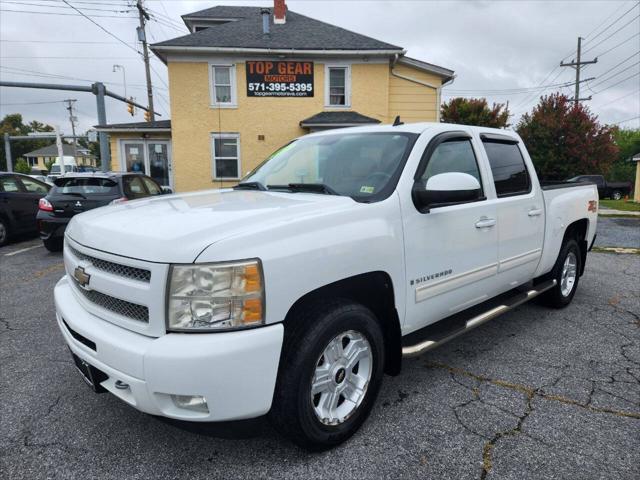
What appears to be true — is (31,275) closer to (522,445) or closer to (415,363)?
(415,363)

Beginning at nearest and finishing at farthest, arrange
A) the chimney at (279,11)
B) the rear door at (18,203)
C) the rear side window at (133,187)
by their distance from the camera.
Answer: the rear side window at (133,187), the rear door at (18,203), the chimney at (279,11)

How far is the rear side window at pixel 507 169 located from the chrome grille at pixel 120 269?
2.78 meters

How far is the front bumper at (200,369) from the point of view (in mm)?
1863

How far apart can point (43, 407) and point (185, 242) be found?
186cm

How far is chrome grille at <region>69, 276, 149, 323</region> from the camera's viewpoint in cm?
204

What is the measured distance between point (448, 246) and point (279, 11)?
55.7 ft

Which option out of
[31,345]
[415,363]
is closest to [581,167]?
[415,363]

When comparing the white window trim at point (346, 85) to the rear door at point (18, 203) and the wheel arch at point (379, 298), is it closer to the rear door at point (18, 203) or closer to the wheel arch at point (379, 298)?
the rear door at point (18, 203)

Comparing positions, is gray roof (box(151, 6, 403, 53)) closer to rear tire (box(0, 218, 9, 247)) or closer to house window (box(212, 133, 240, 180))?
house window (box(212, 133, 240, 180))

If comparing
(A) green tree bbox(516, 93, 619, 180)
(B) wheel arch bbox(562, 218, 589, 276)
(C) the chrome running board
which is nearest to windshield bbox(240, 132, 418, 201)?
(C) the chrome running board

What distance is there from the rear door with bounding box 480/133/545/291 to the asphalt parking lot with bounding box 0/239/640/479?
70 cm

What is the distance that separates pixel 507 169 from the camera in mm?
3820

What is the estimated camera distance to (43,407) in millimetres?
2850

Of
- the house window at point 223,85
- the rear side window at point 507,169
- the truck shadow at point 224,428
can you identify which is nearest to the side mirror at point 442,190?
the rear side window at point 507,169
